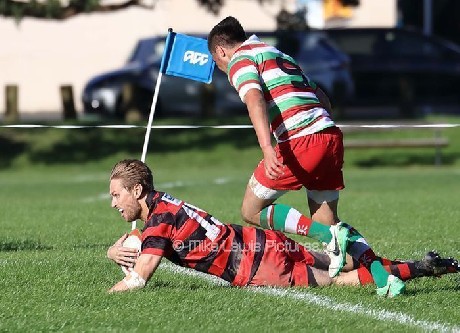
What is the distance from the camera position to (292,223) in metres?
8.27

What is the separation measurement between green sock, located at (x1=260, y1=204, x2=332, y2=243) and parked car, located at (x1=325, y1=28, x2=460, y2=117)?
24.5 metres

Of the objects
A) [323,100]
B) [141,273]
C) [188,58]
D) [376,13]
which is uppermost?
[323,100]

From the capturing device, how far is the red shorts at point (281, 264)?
8.25 meters

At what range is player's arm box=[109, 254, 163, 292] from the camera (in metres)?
7.88

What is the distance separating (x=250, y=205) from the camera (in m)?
8.57

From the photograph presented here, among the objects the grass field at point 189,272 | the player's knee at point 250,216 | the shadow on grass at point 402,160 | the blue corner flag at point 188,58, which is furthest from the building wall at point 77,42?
the player's knee at point 250,216

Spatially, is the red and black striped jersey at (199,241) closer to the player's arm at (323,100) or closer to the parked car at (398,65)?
the player's arm at (323,100)

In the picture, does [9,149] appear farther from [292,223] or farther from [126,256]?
[292,223]

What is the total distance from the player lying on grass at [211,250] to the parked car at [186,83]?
75.3 ft

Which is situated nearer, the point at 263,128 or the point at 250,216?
the point at 263,128

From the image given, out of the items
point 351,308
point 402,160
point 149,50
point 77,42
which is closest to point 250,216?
point 351,308

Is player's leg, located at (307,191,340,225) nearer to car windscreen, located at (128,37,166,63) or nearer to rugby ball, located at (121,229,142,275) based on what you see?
rugby ball, located at (121,229,142,275)

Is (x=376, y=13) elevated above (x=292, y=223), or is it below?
below

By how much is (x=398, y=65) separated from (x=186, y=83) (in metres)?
5.86
